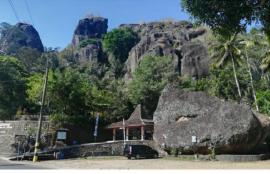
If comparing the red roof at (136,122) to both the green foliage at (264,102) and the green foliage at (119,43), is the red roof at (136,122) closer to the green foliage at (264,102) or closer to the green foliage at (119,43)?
the green foliage at (264,102)

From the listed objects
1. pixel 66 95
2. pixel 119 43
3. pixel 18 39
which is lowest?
pixel 66 95

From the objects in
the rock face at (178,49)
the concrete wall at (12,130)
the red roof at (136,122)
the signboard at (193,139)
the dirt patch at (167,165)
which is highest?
the rock face at (178,49)

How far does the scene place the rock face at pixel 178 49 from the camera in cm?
7294

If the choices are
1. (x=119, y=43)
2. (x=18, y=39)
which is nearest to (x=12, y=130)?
(x=119, y=43)

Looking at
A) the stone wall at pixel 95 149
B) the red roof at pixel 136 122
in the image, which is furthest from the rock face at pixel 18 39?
the stone wall at pixel 95 149

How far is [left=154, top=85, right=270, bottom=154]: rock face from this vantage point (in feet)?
106

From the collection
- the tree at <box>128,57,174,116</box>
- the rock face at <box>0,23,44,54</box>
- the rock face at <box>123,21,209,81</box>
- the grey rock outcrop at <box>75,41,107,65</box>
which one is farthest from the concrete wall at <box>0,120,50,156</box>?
the rock face at <box>0,23,44,54</box>

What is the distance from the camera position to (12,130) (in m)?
46.3

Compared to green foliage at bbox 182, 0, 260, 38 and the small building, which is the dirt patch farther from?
the small building

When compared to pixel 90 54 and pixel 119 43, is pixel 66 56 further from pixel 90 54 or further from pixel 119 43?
pixel 119 43

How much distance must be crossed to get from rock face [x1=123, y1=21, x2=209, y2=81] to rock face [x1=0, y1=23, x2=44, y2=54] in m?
38.4

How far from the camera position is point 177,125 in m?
36.1

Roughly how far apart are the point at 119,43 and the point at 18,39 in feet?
127

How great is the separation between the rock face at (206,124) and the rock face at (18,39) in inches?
3178
